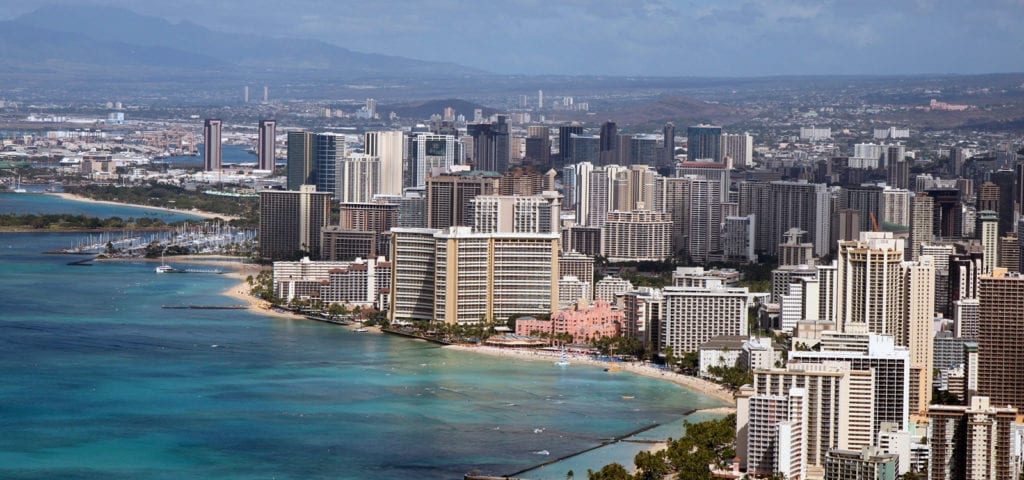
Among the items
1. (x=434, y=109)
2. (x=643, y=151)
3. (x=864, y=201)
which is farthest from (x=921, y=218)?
(x=434, y=109)

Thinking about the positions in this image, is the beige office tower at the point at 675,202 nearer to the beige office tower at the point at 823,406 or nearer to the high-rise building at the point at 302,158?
the high-rise building at the point at 302,158

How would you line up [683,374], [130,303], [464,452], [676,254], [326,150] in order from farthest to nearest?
1. [326,150]
2. [676,254]
3. [130,303]
4. [683,374]
5. [464,452]

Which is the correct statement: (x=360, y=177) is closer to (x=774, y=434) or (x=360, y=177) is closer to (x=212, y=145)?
(x=212, y=145)

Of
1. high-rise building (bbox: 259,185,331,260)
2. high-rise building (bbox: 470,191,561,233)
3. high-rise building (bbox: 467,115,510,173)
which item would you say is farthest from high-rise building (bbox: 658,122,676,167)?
high-rise building (bbox: 470,191,561,233)

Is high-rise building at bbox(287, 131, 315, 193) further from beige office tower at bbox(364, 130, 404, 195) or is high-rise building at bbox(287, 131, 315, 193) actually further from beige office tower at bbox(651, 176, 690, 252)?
beige office tower at bbox(651, 176, 690, 252)

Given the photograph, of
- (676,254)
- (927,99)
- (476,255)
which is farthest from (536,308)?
(927,99)

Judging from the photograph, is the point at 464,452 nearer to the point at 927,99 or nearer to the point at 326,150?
the point at 326,150
